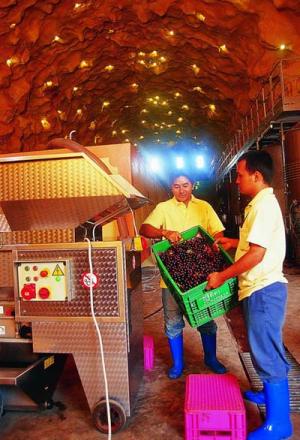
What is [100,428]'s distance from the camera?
2533 mm

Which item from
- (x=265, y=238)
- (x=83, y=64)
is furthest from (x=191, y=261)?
(x=83, y=64)

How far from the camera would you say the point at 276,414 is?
2348mm

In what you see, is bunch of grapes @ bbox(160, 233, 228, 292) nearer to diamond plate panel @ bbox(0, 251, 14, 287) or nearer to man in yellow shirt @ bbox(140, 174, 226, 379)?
man in yellow shirt @ bbox(140, 174, 226, 379)

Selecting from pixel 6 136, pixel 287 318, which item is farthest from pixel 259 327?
pixel 6 136

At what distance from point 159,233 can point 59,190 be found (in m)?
1.14

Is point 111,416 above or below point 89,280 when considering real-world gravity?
below

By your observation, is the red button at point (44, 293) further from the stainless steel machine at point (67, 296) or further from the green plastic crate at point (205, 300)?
the green plastic crate at point (205, 300)

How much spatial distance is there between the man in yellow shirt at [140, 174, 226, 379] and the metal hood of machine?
32.8 inches

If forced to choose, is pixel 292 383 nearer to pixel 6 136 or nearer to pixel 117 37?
pixel 6 136

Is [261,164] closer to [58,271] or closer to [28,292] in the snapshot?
[58,271]

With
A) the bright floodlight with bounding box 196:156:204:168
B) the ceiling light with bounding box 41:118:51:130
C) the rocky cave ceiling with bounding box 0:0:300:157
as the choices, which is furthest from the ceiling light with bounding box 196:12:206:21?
the bright floodlight with bounding box 196:156:204:168

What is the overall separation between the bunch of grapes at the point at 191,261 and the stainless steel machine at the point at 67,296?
0.41 metres

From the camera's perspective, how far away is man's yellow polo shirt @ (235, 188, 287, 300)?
2.32 m

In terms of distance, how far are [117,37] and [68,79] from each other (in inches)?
104
